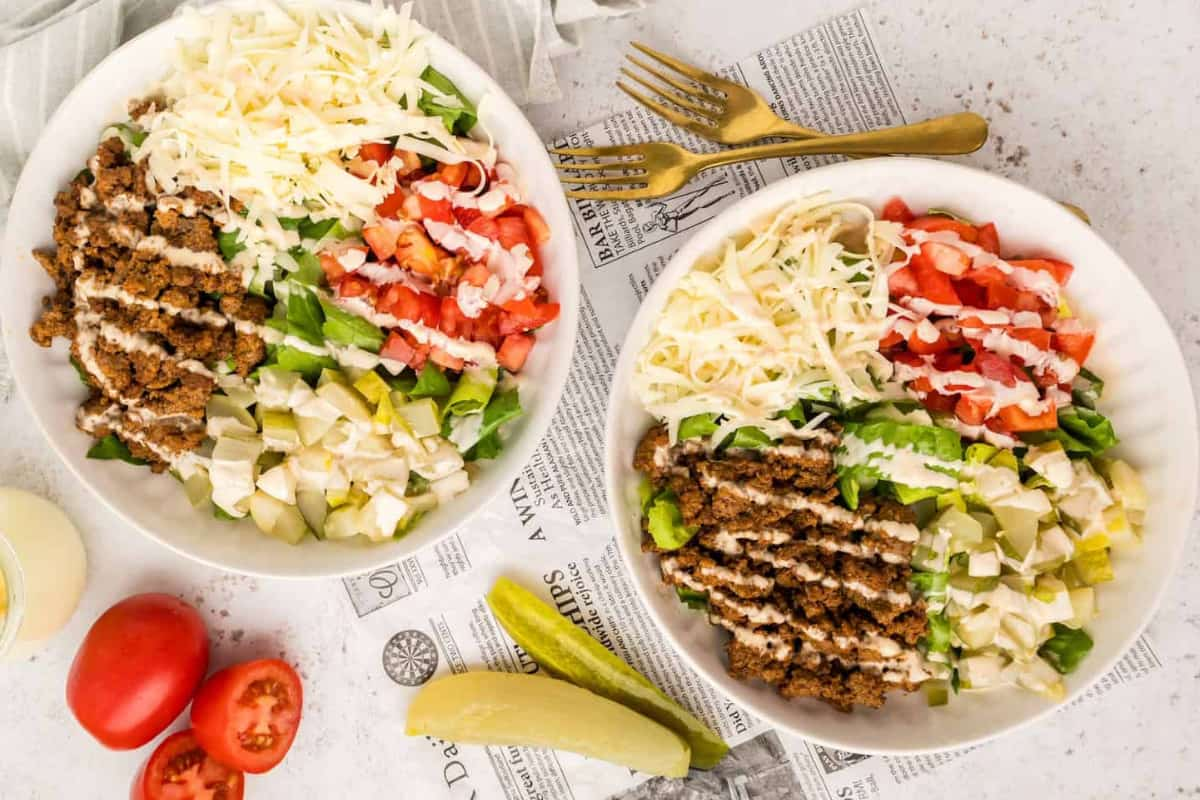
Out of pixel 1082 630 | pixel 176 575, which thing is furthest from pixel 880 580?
pixel 176 575

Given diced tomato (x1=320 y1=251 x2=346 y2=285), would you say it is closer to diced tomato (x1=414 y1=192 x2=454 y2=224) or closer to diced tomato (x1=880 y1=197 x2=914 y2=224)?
diced tomato (x1=414 y1=192 x2=454 y2=224)

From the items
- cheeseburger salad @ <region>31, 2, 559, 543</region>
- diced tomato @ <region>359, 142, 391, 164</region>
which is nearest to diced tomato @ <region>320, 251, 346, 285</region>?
cheeseburger salad @ <region>31, 2, 559, 543</region>

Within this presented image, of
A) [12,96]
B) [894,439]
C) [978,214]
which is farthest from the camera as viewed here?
[12,96]

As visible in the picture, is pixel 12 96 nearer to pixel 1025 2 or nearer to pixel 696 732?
pixel 696 732

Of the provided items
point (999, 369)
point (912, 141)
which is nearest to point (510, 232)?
point (912, 141)

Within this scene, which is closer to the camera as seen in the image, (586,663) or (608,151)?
(608,151)

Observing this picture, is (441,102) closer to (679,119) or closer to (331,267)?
(331,267)
